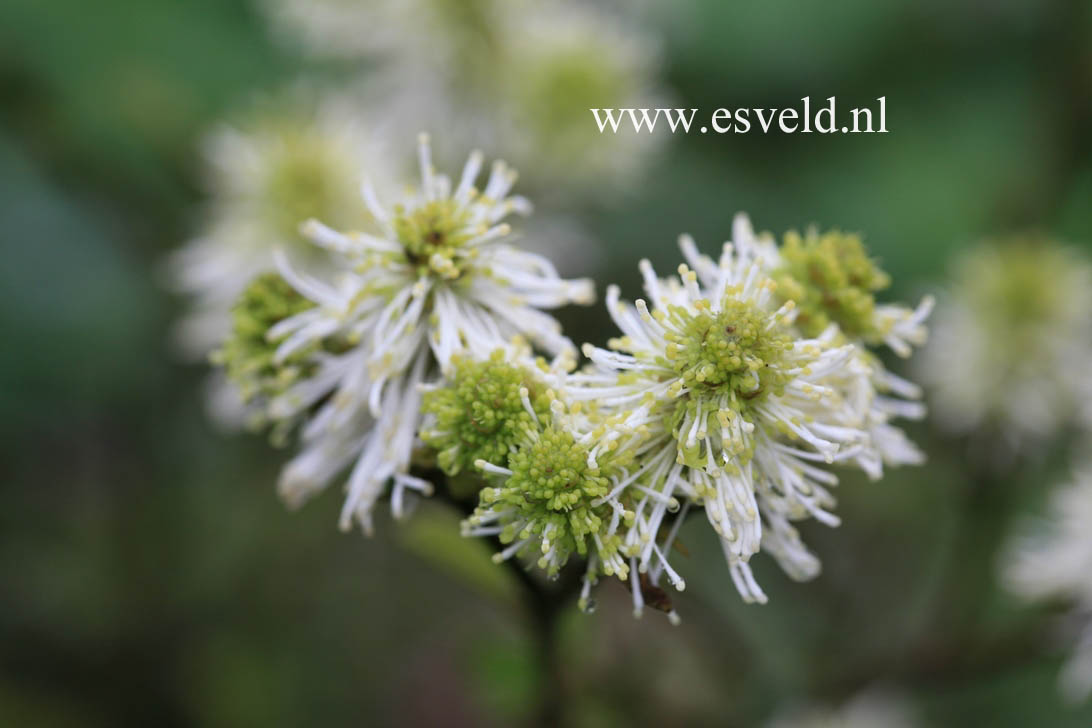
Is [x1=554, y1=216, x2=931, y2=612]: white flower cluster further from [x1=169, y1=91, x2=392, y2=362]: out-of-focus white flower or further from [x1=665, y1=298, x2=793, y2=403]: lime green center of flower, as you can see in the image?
[x1=169, y1=91, x2=392, y2=362]: out-of-focus white flower

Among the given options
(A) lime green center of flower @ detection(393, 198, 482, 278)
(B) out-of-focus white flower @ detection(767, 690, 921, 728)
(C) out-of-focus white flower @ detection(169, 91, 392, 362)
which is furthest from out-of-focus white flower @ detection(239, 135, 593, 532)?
(B) out-of-focus white flower @ detection(767, 690, 921, 728)

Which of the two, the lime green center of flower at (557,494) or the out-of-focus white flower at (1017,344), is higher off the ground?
the out-of-focus white flower at (1017,344)

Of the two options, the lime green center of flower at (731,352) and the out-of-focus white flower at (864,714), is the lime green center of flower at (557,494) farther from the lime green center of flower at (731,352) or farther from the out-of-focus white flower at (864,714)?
the out-of-focus white flower at (864,714)

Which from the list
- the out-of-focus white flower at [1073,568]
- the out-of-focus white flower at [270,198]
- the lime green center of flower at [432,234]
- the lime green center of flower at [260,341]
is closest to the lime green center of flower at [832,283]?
the lime green center of flower at [432,234]

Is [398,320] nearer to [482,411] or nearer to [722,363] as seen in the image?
[482,411]

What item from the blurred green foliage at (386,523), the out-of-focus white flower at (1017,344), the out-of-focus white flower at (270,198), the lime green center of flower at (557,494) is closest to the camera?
the lime green center of flower at (557,494)

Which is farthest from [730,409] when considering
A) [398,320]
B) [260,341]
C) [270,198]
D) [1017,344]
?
[1017,344]

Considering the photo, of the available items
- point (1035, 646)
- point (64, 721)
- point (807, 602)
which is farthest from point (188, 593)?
point (1035, 646)
